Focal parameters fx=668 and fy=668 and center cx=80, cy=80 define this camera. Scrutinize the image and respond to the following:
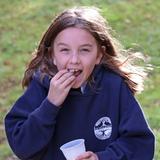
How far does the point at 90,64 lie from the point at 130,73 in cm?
32

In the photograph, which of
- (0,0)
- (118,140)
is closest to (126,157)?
(118,140)

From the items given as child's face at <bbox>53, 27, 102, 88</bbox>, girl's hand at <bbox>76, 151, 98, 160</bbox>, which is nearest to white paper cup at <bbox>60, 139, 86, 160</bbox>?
girl's hand at <bbox>76, 151, 98, 160</bbox>

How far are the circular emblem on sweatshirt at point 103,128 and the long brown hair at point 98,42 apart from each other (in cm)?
23

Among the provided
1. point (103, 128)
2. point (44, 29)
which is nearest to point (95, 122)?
point (103, 128)

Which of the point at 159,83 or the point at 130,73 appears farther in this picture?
the point at 159,83

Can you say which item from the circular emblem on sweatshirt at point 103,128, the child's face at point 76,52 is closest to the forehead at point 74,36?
the child's face at point 76,52

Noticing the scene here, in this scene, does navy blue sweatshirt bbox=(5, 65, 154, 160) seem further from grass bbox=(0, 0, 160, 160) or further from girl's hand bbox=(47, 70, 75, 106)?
grass bbox=(0, 0, 160, 160)

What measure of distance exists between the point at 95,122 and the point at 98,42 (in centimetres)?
42

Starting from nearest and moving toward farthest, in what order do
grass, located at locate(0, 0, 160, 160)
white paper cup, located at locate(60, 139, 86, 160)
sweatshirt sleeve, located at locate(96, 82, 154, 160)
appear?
white paper cup, located at locate(60, 139, 86, 160), sweatshirt sleeve, located at locate(96, 82, 154, 160), grass, located at locate(0, 0, 160, 160)

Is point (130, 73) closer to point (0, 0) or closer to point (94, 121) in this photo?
point (94, 121)

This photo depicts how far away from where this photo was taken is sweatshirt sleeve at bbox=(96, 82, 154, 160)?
3420 mm

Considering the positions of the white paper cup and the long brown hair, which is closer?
the white paper cup

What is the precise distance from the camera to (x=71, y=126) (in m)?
3.48

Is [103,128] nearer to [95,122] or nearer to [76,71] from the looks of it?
[95,122]
